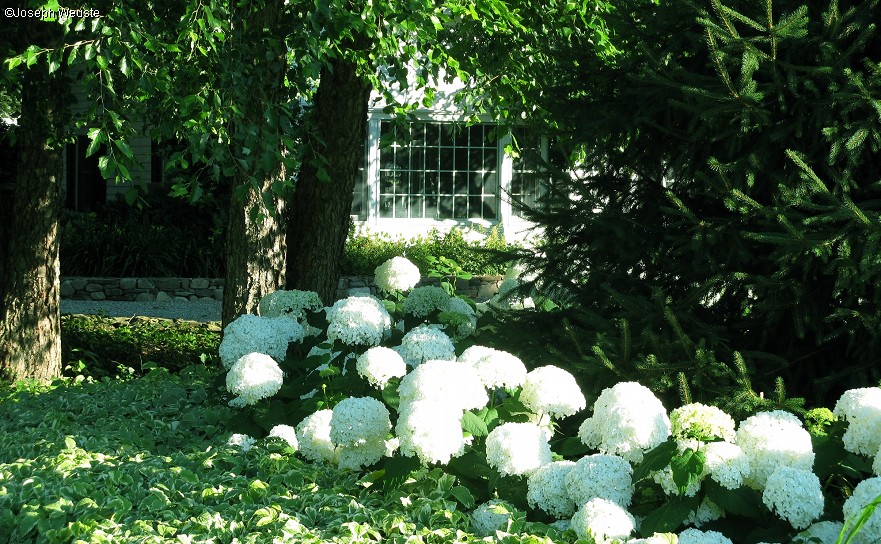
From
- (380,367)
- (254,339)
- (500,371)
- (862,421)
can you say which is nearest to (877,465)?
(862,421)

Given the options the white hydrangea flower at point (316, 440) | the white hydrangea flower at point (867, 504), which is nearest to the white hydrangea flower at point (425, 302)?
the white hydrangea flower at point (316, 440)

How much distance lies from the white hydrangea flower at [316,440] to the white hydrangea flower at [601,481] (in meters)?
1.07

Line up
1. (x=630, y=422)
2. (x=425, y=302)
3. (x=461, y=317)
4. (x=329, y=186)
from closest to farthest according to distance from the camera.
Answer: (x=630, y=422), (x=461, y=317), (x=425, y=302), (x=329, y=186)

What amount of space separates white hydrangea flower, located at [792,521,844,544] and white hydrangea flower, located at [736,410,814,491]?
161 millimetres

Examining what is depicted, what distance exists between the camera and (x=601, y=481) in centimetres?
270

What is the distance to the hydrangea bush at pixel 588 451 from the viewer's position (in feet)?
8.42

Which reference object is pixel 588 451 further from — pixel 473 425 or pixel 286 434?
pixel 286 434

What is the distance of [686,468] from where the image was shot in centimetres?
251

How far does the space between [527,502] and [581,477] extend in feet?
1.26

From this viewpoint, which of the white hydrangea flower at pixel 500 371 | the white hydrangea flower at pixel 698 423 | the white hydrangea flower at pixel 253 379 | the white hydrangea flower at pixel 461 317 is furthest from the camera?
the white hydrangea flower at pixel 461 317

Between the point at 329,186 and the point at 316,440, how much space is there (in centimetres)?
329

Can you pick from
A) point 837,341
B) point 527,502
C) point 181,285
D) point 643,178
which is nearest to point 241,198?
point 643,178

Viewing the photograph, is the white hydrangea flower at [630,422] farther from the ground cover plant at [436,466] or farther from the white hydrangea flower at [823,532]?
the white hydrangea flower at [823,532]

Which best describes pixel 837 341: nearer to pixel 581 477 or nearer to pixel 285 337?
pixel 581 477
